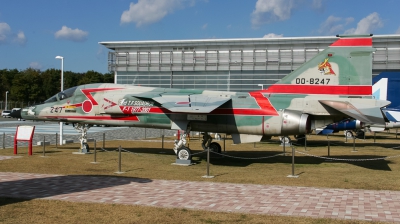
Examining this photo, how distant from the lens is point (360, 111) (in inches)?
563

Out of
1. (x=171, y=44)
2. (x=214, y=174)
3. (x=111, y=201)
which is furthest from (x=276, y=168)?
(x=171, y=44)

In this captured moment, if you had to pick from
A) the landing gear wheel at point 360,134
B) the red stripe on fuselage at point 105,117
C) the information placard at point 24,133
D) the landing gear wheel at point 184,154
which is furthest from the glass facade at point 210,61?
the information placard at point 24,133

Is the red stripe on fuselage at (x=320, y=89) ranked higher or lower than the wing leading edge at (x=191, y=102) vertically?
higher

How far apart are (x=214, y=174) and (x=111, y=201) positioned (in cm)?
525

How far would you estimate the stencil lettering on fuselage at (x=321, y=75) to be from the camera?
15602 mm

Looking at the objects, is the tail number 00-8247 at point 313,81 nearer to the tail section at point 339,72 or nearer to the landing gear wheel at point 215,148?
the tail section at point 339,72

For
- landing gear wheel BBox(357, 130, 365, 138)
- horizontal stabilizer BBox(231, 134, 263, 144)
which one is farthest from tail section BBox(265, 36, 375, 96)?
landing gear wheel BBox(357, 130, 365, 138)

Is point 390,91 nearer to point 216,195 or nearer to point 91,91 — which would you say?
point 91,91

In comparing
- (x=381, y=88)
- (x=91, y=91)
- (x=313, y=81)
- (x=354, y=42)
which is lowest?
(x=91, y=91)

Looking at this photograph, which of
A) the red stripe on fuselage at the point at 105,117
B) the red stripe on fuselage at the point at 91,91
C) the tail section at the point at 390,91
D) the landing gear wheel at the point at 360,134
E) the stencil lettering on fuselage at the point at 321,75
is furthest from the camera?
the landing gear wheel at the point at 360,134

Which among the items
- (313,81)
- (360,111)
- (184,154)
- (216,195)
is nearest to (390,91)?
(313,81)

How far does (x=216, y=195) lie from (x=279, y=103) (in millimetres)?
6974

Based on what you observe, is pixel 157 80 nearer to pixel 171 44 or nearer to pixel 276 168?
pixel 171 44

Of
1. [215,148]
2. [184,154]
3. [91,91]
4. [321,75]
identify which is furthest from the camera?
[215,148]
